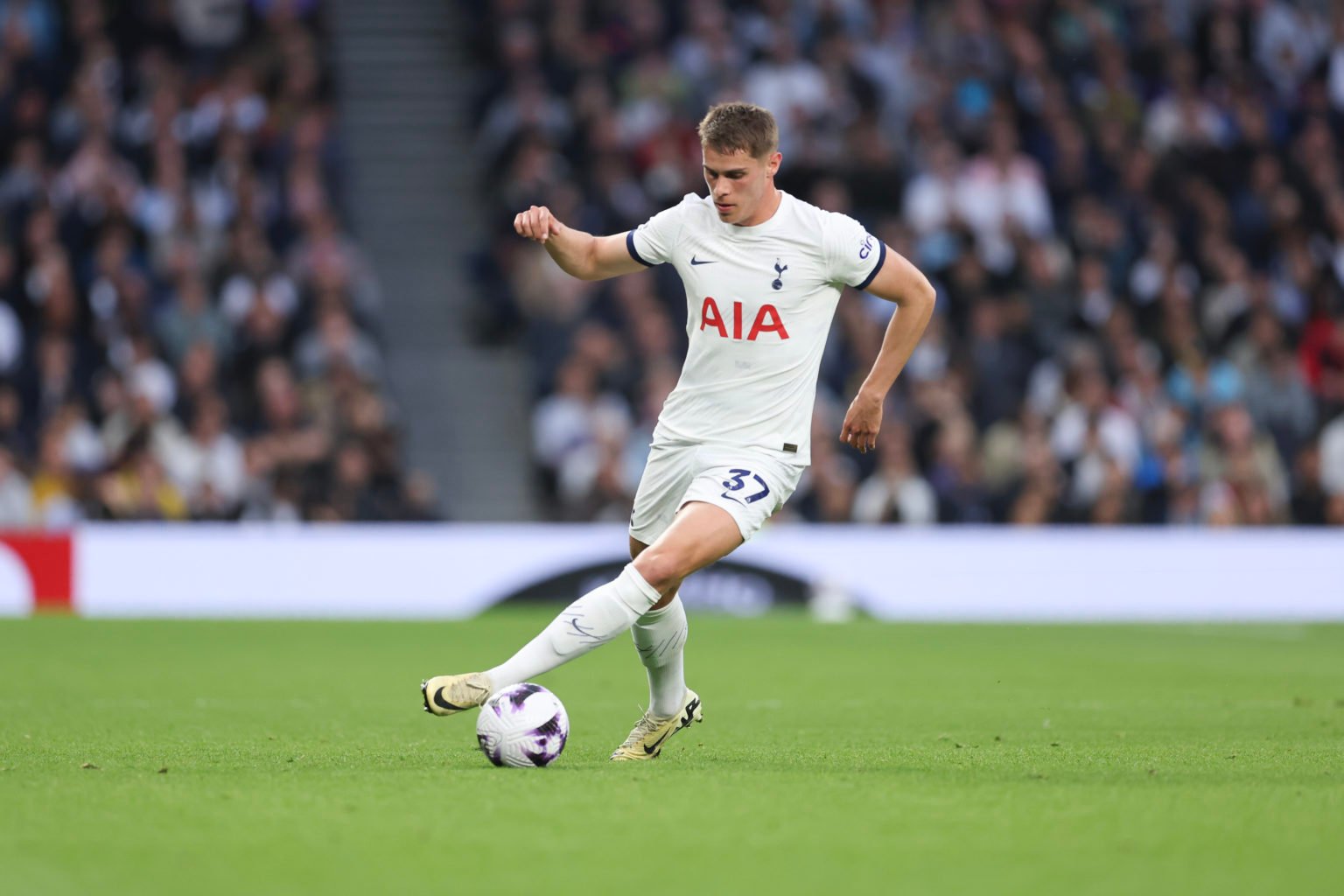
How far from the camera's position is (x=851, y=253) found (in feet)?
22.9

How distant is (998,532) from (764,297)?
33.5ft

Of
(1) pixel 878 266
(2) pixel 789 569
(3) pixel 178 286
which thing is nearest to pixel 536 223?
(1) pixel 878 266

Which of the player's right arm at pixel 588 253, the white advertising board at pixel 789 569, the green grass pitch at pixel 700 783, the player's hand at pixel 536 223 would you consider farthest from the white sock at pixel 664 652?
the white advertising board at pixel 789 569

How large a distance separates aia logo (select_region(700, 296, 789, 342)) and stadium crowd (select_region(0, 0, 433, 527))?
9664 millimetres

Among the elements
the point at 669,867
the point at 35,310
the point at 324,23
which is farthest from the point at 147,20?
the point at 669,867

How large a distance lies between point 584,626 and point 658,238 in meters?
1.53

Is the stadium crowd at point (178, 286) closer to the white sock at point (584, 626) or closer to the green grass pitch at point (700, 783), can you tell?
the green grass pitch at point (700, 783)

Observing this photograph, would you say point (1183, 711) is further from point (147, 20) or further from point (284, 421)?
point (147, 20)

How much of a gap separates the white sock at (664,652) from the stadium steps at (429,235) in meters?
11.0

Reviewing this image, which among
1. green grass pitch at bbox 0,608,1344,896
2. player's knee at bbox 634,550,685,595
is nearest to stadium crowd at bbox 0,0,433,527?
green grass pitch at bbox 0,608,1344,896

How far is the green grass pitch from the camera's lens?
15.1 feet

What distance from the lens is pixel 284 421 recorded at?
16453 mm

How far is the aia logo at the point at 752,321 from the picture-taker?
6992 millimetres

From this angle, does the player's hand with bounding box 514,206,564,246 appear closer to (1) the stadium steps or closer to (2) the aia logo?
(2) the aia logo
